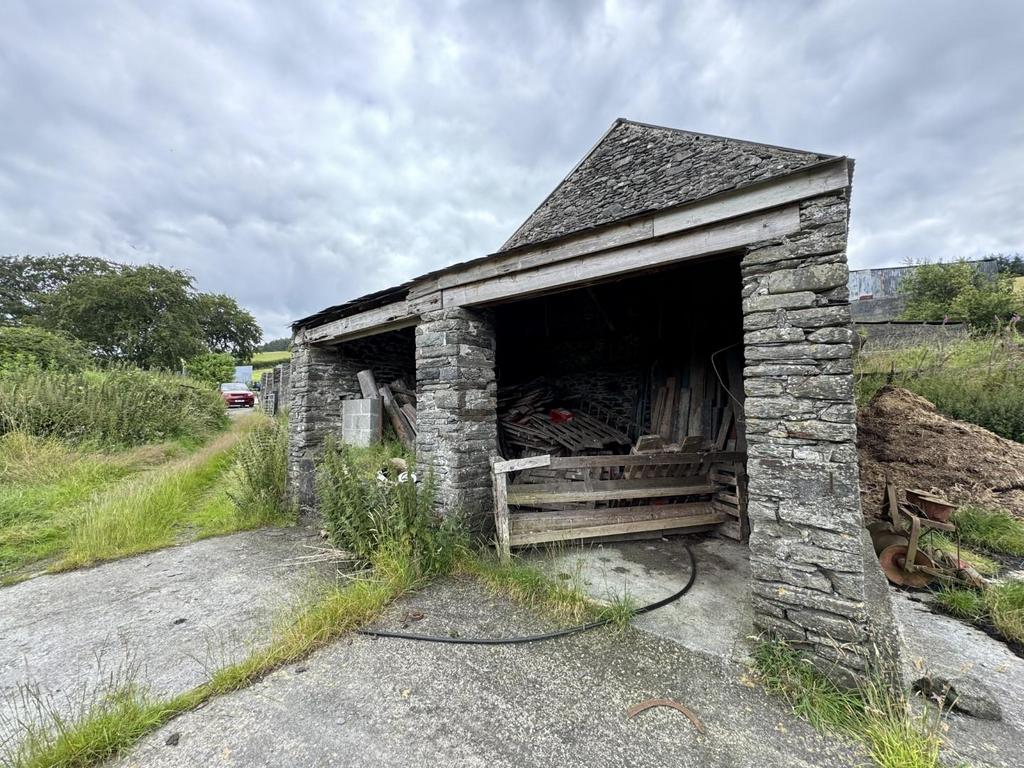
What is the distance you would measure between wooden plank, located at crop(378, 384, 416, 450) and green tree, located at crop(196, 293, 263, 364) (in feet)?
87.5

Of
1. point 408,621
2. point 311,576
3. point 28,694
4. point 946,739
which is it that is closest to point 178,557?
point 311,576

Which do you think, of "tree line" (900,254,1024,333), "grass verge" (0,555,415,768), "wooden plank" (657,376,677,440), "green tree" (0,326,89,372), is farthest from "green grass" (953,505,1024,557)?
"green tree" (0,326,89,372)

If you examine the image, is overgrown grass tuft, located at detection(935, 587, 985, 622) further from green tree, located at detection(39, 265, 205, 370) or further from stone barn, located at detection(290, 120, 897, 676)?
green tree, located at detection(39, 265, 205, 370)

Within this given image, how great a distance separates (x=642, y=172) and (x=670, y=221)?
2.78 meters

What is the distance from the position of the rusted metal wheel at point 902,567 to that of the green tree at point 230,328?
1291 inches

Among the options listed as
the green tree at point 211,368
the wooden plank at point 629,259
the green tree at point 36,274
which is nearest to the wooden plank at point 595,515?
the wooden plank at point 629,259

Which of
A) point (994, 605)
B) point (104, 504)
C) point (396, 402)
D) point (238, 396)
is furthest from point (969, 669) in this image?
point (238, 396)

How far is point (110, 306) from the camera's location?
59.8 ft

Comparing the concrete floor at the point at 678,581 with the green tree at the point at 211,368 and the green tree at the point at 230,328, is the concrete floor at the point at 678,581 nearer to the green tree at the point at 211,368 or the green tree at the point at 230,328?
the green tree at the point at 211,368

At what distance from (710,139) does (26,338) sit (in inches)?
652

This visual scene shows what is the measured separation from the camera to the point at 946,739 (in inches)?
76.6

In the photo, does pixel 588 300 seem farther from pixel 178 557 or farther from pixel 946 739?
pixel 178 557

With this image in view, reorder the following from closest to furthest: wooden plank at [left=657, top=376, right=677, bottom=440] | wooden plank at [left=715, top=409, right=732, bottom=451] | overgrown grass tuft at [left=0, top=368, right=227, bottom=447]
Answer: wooden plank at [left=715, top=409, right=732, bottom=451], wooden plank at [left=657, top=376, right=677, bottom=440], overgrown grass tuft at [left=0, top=368, right=227, bottom=447]

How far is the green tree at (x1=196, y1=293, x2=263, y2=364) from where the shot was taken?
26.8 metres
